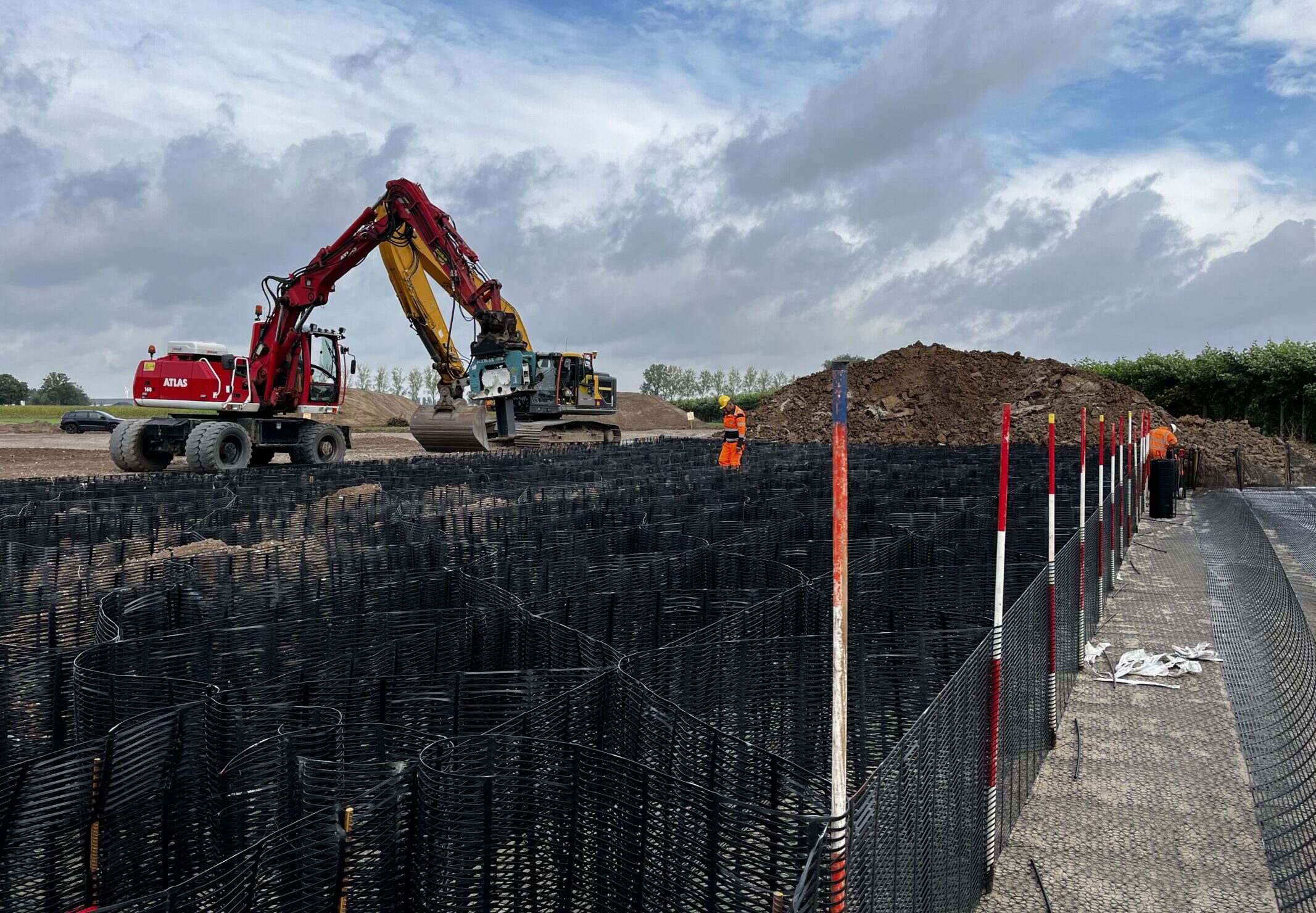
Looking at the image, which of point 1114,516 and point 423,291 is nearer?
point 1114,516

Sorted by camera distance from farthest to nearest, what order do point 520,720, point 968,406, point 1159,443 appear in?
point 968,406 < point 1159,443 < point 520,720

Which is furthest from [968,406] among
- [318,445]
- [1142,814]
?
[1142,814]

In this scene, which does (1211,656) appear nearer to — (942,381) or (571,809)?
(571,809)

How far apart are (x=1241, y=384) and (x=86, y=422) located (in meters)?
68.5

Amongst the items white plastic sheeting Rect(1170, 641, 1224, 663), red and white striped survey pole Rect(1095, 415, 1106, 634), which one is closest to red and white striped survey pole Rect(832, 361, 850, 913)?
white plastic sheeting Rect(1170, 641, 1224, 663)

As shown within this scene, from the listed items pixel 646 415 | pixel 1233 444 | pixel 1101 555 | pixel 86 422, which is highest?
pixel 646 415

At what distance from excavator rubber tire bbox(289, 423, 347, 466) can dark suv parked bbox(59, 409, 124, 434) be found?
37.7m

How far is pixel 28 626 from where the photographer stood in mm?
8156

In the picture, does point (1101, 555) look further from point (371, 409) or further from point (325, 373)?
point (371, 409)

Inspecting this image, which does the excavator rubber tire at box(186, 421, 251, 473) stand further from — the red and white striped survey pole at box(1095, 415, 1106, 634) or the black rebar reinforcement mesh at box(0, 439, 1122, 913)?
the red and white striped survey pole at box(1095, 415, 1106, 634)

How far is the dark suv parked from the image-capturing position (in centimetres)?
5650

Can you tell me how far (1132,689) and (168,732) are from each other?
788 centimetres

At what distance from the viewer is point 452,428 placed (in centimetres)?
2883

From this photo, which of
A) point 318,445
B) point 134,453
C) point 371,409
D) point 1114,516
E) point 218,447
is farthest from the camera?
A: point 371,409
